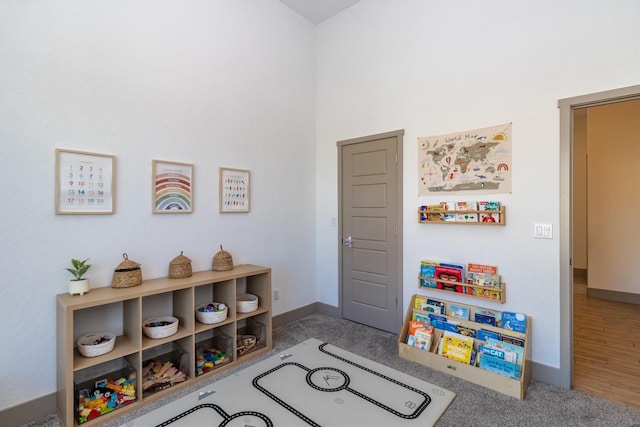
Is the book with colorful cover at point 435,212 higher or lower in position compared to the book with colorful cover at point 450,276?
higher

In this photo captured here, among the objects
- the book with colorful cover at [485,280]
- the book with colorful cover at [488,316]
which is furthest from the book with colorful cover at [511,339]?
the book with colorful cover at [485,280]

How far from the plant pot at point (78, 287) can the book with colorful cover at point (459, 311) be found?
9.27 feet

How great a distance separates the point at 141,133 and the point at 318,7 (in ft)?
8.24

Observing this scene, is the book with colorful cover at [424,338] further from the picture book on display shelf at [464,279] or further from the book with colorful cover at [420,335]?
the picture book on display shelf at [464,279]

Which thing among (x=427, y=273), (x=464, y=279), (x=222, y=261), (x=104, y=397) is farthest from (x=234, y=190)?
(x=464, y=279)

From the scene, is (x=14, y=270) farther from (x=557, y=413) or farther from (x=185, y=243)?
(x=557, y=413)

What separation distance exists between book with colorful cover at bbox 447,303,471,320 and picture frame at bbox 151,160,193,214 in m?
2.46

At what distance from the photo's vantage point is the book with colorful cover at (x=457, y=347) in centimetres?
243

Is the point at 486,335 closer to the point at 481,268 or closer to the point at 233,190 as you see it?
the point at 481,268

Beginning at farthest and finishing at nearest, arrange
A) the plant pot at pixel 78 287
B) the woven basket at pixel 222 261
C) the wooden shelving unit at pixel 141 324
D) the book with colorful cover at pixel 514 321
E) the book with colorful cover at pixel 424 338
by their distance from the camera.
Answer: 1. the woven basket at pixel 222 261
2. the book with colorful cover at pixel 424 338
3. the book with colorful cover at pixel 514 321
4. the plant pot at pixel 78 287
5. the wooden shelving unit at pixel 141 324

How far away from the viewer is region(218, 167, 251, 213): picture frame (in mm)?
2973

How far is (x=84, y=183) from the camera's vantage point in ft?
7.14

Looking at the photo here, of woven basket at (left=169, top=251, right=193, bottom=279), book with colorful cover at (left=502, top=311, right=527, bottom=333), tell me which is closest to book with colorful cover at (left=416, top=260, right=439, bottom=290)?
book with colorful cover at (left=502, top=311, right=527, bottom=333)

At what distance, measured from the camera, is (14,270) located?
6.30 ft
